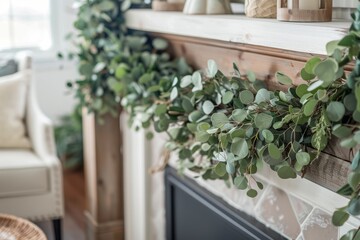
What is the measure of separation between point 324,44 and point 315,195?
1.28 ft

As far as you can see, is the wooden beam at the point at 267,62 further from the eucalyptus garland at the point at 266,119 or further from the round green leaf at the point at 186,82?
the round green leaf at the point at 186,82

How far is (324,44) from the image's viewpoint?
1.23 meters

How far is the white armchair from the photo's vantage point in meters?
2.53

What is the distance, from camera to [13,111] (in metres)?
2.77

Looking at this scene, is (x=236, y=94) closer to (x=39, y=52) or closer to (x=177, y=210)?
(x=177, y=210)

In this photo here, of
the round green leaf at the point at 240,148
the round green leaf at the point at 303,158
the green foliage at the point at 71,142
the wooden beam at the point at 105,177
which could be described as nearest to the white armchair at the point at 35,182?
the wooden beam at the point at 105,177

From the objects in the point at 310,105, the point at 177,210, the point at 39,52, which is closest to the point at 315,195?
the point at 310,105

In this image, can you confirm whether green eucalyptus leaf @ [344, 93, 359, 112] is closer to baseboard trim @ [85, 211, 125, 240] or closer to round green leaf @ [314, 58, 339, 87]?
round green leaf @ [314, 58, 339, 87]

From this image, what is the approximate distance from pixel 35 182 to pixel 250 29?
4.79 ft

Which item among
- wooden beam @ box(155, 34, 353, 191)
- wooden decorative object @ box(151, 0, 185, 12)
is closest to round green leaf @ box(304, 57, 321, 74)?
wooden beam @ box(155, 34, 353, 191)

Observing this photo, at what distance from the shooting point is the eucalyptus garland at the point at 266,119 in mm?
1100

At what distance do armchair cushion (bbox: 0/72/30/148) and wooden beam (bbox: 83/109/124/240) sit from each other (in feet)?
1.06

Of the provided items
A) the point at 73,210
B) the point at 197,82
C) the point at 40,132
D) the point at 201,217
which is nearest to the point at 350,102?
the point at 197,82

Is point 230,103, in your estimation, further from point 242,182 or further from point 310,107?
point 310,107
